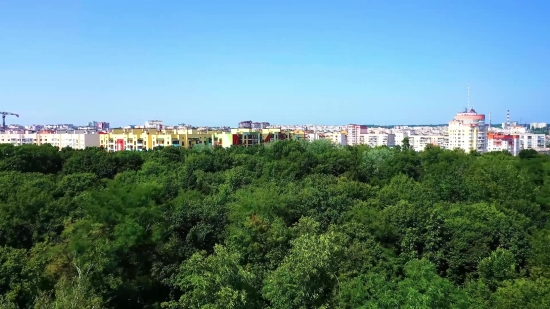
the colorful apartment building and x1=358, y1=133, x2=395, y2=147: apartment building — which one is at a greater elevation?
the colorful apartment building

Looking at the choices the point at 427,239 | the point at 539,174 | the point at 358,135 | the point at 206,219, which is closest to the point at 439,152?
the point at 539,174

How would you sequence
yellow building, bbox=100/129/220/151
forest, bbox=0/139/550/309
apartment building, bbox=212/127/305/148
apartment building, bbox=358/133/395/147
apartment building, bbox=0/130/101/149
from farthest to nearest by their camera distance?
apartment building, bbox=358/133/395/147
apartment building, bbox=0/130/101/149
apartment building, bbox=212/127/305/148
yellow building, bbox=100/129/220/151
forest, bbox=0/139/550/309

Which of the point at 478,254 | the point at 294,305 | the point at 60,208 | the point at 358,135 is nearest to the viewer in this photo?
the point at 294,305

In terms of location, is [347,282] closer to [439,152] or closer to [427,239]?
[427,239]

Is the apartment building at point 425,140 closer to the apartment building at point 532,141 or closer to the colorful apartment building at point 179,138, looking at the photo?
the apartment building at point 532,141

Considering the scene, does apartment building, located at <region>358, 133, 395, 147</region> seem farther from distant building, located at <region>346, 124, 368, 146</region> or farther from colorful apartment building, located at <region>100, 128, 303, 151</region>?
colorful apartment building, located at <region>100, 128, 303, 151</region>

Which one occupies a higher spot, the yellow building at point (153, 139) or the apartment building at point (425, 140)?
the yellow building at point (153, 139)

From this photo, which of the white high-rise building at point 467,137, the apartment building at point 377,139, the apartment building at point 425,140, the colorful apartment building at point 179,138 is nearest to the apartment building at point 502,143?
the white high-rise building at point 467,137

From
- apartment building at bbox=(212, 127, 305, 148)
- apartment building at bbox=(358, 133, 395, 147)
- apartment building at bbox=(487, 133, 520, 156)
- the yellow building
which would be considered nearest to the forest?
the yellow building
